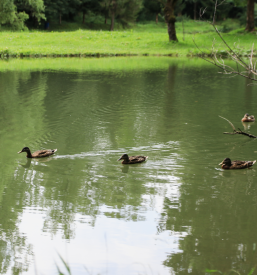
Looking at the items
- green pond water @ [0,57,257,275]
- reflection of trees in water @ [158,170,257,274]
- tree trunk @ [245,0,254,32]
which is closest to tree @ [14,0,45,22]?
tree trunk @ [245,0,254,32]

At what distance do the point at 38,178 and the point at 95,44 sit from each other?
33.6 meters

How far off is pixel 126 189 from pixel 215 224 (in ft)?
6.35

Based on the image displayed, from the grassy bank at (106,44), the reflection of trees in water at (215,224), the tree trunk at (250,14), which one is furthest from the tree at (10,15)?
the reflection of trees in water at (215,224)

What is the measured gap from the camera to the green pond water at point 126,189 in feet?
15.8

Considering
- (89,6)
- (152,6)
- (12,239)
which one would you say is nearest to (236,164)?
(12,239)

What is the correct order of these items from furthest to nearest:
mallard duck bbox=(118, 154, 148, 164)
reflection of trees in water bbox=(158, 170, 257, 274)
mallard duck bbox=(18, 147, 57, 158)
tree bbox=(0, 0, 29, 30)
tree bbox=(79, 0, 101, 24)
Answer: tree bbox=(79, 0, 101, 24) < tree bbox=(0, 0, 29, 30) < mallard duck bbox=(18, 147, 57, 158) < mallard duck bbox=(118, 154, 148, 164) < reflection of trees in water bbox=(158, 170, 257, 274)

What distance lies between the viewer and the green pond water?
482cm

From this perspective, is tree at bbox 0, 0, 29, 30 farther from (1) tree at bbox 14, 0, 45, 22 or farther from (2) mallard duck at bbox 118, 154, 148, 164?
(2) mallard duck at bbox 118, 154, 148, 164

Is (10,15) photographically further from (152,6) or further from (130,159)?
(130,159)

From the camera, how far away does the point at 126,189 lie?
274 inches

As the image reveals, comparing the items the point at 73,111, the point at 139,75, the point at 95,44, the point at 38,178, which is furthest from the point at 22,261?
the point at 95,44

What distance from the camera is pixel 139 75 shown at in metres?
22.7

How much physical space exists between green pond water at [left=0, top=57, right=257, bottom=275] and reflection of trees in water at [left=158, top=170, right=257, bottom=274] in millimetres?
16

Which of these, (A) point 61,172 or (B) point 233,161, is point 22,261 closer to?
(A) point 61,172
